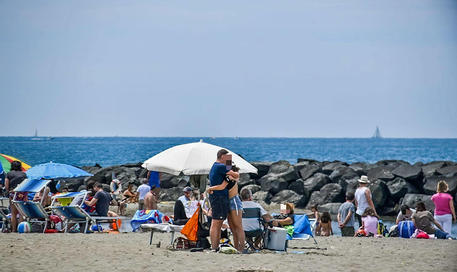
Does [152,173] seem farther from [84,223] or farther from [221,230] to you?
[221,230]

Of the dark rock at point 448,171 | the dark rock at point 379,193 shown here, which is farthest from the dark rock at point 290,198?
the dark rock at point 448,171

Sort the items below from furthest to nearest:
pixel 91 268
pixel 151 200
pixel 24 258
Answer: pixel 151 200, pixel 24 258, pixel 91 268

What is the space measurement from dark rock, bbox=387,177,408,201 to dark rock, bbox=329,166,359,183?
362 cm

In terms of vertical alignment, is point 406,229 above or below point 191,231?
below

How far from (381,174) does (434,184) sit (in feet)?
8.40

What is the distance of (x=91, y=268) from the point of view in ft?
27.8

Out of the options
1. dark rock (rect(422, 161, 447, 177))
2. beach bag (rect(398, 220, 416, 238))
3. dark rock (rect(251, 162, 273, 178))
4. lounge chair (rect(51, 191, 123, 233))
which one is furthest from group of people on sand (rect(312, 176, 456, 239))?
dark rock (rect(251, 162, 273, 178))

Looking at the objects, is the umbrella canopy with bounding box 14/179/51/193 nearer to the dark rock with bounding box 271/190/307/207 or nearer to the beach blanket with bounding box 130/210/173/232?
the beach blanket with bounding box 130/210/173/232

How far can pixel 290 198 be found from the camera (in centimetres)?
2486

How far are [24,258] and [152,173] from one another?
26.2 feet

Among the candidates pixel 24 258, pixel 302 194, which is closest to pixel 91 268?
pixel 24 258

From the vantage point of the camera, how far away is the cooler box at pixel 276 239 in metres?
10.4

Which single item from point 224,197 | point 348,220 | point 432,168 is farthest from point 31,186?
point 432,168

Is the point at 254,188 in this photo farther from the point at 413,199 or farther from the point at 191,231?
the point at 191,231
